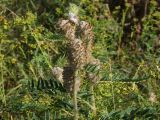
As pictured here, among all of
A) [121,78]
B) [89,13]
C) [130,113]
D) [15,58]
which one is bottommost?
[130,113]

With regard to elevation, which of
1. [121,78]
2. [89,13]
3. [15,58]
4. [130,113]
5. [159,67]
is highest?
[89,13]

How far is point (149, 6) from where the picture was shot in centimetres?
484

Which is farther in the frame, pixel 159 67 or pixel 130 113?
pixel 159 67

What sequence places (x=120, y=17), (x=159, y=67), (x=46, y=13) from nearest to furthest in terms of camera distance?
(x=159, y=67), (x=46, y=13), (x=120, y=17)

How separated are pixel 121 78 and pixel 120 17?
3.06 m

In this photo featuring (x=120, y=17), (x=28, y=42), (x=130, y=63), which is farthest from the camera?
(x=120, y=17)

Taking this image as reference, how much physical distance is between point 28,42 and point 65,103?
207 centimetres

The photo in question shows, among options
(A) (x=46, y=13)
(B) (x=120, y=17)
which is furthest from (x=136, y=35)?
(A) (x=46, y=13)

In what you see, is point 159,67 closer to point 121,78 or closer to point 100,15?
point 121,78

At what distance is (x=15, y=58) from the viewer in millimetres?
4109

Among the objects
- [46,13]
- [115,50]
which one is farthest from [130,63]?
[46,13]

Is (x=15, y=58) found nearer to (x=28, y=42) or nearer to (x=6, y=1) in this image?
(x=28, y=42)

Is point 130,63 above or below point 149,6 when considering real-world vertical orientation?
below

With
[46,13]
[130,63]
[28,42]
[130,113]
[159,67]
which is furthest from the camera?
[46,13]
